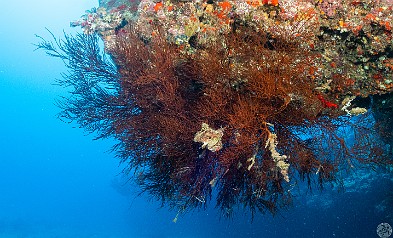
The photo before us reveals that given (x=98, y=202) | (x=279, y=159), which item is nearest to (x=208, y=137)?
(x=279, y=159)

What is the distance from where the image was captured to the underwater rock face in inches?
172

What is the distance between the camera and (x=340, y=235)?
48.5 feet

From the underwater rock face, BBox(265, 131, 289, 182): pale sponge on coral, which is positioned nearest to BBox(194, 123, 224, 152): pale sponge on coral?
the underwater rock face

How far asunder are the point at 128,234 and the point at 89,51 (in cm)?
3077

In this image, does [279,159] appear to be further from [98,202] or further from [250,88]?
[98,202]

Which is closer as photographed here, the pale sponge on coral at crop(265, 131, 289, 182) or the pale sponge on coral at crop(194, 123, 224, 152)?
the pale sponge on coral at crop(265, 131, 289, 182)

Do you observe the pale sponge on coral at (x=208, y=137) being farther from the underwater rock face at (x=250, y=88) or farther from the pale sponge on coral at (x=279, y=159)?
the pale sponge on coral at (x=279, y=159)

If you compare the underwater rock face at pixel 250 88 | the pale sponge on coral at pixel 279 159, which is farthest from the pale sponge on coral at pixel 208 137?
the pale sponge on coral at pixel 279 159

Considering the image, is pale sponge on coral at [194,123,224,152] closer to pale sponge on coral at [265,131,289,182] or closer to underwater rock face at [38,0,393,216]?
underwater rock face at [38,0,393,216]

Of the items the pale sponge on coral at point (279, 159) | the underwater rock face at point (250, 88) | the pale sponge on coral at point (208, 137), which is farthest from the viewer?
the underwater rock face at point (250, 88)

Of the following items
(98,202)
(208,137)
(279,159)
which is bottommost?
(279,159)

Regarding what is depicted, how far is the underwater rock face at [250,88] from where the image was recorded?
4.36 m

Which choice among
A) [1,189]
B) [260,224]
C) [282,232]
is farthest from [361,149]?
[1,189]

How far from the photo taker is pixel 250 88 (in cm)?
455
